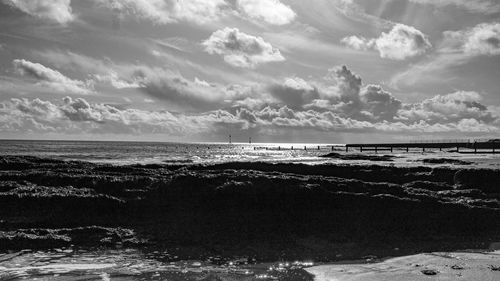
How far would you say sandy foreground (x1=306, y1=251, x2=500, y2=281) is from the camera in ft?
24.6

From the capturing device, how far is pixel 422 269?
26.3 ft

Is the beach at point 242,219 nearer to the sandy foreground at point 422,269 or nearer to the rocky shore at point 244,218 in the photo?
the rocky shore at point 244,218

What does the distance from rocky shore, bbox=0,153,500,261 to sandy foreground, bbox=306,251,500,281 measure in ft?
2.67

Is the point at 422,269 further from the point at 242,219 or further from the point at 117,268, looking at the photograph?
the point at 117,268

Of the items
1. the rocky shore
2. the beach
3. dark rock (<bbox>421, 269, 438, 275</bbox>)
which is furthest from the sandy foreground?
the rocky shore

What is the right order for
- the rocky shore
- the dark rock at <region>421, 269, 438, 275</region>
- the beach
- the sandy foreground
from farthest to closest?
1. the rocky shore
2. the beach
3. the dark rock at <region>421, 269, 438, 275</region>
4. the sandy foreground

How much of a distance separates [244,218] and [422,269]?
5450 millimetres

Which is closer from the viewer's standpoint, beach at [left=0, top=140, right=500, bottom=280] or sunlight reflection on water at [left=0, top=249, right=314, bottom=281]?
sunlight reflection on water at [left=0, top=249, right=314, bottom=281]

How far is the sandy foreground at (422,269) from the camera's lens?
7.50m

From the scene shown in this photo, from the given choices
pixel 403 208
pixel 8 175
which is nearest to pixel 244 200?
pixel 403 208

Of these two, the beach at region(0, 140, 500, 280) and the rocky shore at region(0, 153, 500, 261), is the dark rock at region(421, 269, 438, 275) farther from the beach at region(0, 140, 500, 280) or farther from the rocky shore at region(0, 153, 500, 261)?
the rocky shore at region(0, 153, 500, 261)

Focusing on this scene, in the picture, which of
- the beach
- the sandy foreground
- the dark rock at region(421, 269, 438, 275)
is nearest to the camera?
the sandy foreground

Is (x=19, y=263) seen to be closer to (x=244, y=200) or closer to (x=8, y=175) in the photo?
(x=244, y=200)

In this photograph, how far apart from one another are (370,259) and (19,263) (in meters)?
7.33
